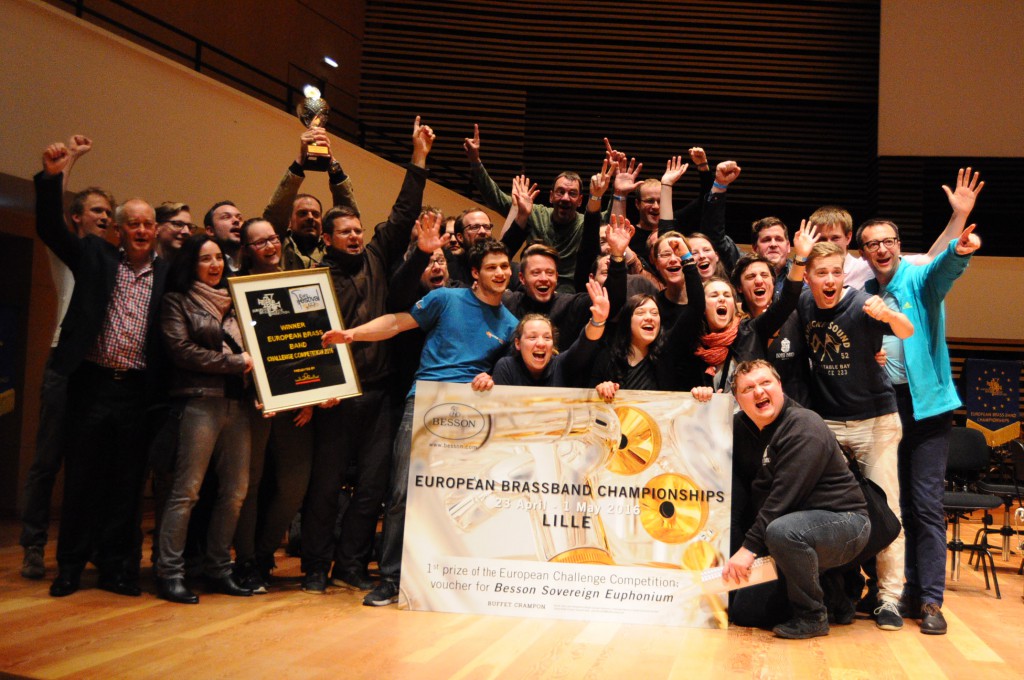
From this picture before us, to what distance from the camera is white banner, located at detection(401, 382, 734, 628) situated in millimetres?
3611

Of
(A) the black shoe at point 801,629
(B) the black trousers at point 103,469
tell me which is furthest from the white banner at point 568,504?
(B) the black trousers at point 103,469

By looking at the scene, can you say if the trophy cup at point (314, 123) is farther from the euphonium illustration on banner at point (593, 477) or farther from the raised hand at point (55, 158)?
the euphonium illustration on banner at point (593, 477)

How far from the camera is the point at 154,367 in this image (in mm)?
3951

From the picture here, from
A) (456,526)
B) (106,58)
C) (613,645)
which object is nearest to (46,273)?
(106,58)

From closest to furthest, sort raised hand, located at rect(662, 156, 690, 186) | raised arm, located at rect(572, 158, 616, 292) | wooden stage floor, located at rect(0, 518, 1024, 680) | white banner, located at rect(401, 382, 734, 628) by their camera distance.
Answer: wooden stage floor, located at rect(0, 518, 1024, 680) → white banner, located at rect(401, 382, 734, 628) → raised arm, located at rect(572, 158, 616, 292) → raised hand, located at rect(662, 156, 690, 186)

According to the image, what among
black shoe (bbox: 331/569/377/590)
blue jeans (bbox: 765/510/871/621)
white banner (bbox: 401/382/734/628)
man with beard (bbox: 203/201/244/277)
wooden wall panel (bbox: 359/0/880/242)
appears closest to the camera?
blue jeans (bbox: 765/510/871/621)

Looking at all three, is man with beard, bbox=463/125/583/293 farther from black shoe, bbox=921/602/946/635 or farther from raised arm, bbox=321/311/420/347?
black shoe, bbox=921/602/946/635

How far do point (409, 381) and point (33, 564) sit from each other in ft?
6.41

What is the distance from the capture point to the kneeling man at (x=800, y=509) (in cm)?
348

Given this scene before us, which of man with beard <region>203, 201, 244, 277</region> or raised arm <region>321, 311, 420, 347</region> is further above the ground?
man with beard <region>203, 201, 244, 277</region>

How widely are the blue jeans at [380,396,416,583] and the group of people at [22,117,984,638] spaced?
0.04 feet

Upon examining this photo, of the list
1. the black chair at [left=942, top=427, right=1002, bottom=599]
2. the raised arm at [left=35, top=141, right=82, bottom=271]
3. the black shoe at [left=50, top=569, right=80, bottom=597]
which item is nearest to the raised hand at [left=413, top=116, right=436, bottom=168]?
the raised arm at [left=35, top=141, right=82, bottom=271]

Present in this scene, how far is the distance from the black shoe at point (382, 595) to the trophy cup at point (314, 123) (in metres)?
2.03

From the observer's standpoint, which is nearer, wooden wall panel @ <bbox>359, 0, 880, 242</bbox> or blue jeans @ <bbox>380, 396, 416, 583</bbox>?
blue jeans @ <bbox>380, 396, 416, 583</bbox>
